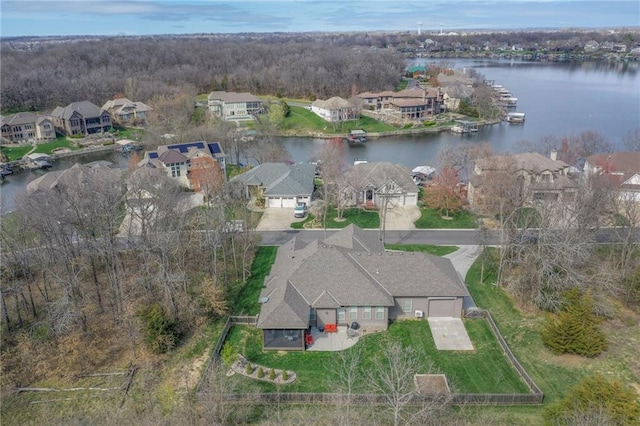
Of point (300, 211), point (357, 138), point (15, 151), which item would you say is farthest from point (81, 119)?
point (300, 211)

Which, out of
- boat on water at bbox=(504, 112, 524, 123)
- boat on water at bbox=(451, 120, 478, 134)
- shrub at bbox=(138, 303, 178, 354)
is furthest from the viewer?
boat on water at bbox=(504, 112, 524, 123)

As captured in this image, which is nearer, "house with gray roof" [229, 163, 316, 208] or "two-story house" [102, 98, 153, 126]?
"house with gray roof" [229, 163, 316, 208]

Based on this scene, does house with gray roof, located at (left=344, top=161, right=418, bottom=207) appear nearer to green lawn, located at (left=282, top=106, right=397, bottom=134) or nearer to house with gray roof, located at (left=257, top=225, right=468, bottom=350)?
house with gray roof, located at (left=257, top=225, right=468, bottom=350)

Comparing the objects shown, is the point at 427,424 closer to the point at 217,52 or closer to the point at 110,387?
the point at 110,387

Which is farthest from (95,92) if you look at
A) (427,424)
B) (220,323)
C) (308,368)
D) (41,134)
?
(427,424)

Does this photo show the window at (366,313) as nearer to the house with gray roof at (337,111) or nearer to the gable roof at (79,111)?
the house with gray roof at (337,111)

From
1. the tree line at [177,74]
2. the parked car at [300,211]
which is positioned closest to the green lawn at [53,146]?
the tree line at [177,74]

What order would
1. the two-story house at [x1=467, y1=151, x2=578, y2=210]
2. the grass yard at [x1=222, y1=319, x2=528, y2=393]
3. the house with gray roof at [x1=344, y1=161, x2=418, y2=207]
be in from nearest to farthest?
the grass yard at [x1=222, y1=319, x2=528, y2=393], the two-story house at [x1=467, y1=151, x2=578, y2=210], the house with gray roof at [x1=344, y1=161, x2=418, y2=207]

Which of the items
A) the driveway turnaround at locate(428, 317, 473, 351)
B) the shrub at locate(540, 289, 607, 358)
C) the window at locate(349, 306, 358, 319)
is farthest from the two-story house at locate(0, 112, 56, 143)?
the shrub at locate(540, 289, 607, 358)
